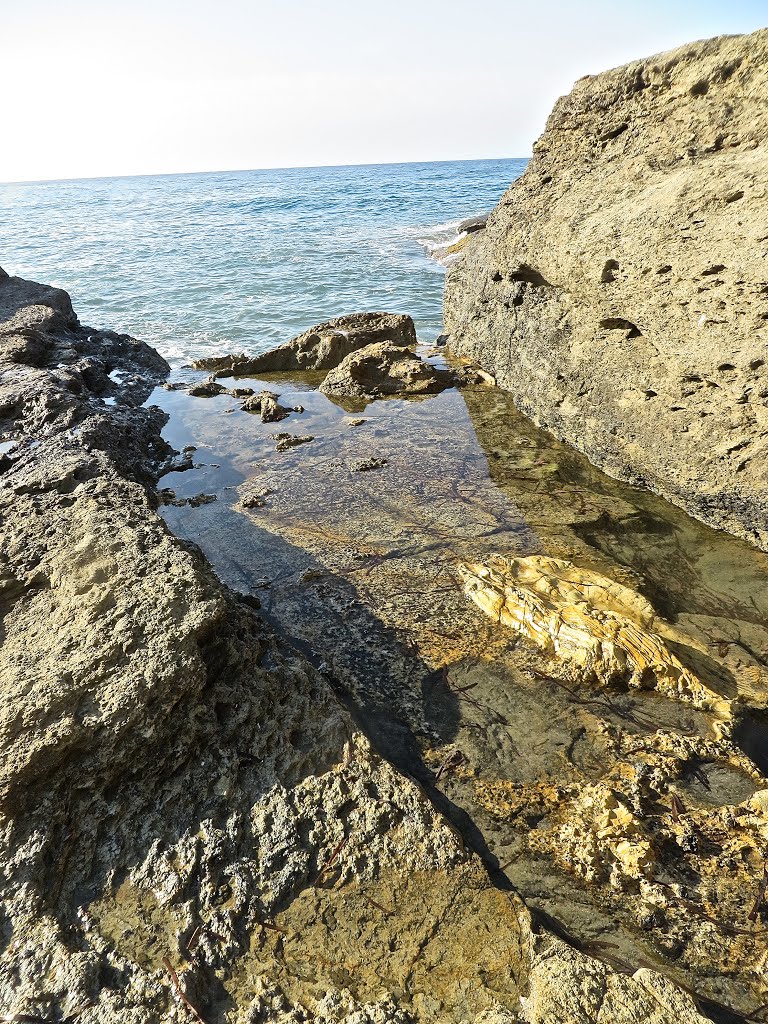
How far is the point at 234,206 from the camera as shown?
31.9 meters

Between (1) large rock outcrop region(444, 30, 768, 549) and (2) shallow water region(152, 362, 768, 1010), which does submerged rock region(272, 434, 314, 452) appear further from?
(1) large rock outcrop region(444, 30, 768, 549)

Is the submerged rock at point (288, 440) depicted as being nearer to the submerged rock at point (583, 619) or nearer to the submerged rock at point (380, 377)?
the submerged rock at point (380, 377)

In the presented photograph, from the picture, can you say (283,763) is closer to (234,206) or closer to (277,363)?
(277,363)

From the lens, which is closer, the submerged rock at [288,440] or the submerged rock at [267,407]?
the submerged rock at [288,440]

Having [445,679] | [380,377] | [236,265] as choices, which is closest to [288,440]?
[380,377]

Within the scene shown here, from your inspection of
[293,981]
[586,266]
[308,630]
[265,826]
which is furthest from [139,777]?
[586,266]

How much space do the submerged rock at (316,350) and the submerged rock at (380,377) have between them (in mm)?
797

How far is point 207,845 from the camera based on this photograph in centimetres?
170

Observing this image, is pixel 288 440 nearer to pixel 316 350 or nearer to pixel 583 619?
pixel 316 350

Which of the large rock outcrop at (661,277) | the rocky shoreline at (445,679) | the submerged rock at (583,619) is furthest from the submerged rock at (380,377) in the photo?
the submerged rock at (583,619)

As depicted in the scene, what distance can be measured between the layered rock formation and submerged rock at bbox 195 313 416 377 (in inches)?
228

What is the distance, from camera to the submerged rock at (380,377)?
671 cm

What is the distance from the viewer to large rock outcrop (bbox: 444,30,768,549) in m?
3.78

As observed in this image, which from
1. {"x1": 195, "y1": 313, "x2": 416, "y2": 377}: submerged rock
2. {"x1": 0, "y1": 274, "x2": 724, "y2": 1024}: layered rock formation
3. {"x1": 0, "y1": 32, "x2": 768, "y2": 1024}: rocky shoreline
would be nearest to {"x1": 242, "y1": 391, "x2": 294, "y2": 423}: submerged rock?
{"x1": 0, "y1": 32, "x2": 768, "y2": 1024}: rocky shoreline
